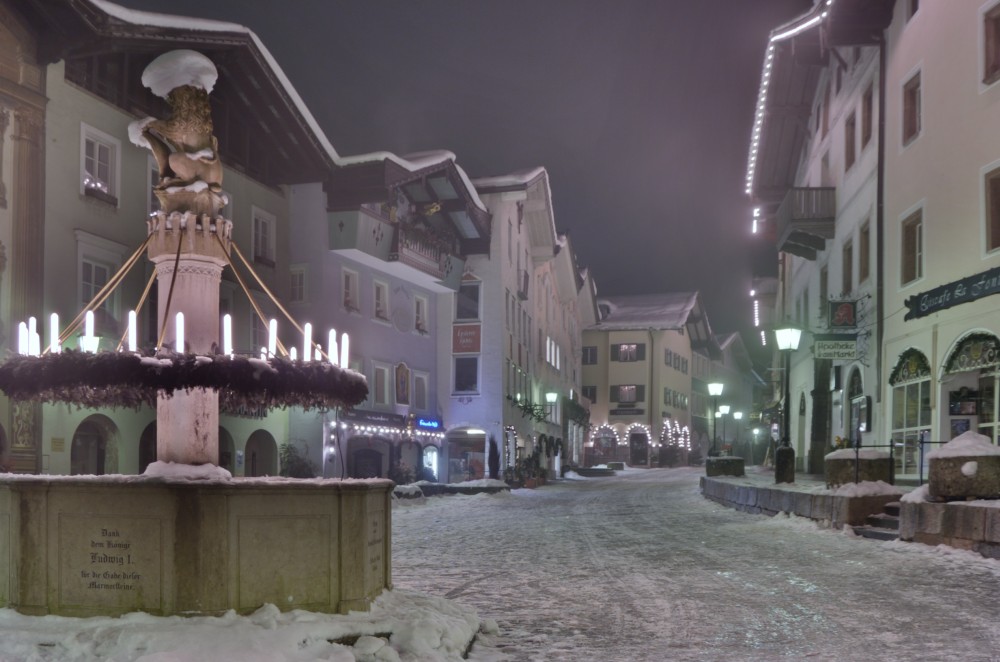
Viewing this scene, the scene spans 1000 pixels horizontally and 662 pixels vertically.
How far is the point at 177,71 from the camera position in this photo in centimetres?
847

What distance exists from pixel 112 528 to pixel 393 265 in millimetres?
29169

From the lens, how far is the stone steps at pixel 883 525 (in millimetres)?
15445

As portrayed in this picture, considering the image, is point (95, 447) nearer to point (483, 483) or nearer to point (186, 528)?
point (483, 483)

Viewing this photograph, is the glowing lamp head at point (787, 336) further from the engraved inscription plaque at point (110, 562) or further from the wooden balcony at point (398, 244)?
the engraved inscription plaque at point (110, 562)

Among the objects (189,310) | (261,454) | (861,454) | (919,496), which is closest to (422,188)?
(261,454)

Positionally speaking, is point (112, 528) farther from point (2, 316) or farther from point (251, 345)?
point (251, 345)

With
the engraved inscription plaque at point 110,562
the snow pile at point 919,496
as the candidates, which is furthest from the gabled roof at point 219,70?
the snow pile at point 919,496

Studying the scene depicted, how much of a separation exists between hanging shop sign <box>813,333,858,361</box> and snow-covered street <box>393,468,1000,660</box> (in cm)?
719

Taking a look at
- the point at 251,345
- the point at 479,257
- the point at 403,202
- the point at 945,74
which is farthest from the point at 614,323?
the point at 945,74

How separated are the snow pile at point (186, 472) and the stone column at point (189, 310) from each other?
206 mm

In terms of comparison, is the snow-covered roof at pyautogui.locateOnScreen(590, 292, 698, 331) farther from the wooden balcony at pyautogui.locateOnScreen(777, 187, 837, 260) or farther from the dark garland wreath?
the dark garland wreath

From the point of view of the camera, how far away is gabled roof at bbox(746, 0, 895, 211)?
25.2m

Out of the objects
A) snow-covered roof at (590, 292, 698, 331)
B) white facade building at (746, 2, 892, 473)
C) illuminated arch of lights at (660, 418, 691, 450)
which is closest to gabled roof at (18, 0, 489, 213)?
white facade building at (746, 2, 892, 473)

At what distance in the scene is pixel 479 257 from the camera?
43.9 metres
